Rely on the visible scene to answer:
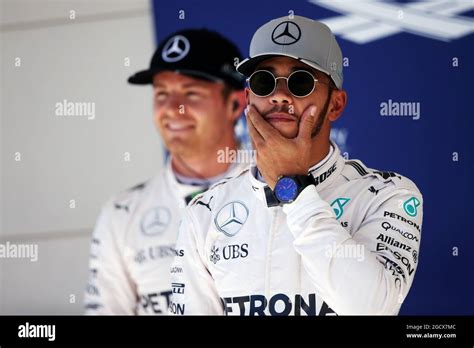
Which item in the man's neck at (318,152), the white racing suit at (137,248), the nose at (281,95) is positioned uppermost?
the nose at (281,95)

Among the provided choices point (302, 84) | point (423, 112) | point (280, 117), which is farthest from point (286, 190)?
point (423, 112)

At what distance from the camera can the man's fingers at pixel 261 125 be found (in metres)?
2.81

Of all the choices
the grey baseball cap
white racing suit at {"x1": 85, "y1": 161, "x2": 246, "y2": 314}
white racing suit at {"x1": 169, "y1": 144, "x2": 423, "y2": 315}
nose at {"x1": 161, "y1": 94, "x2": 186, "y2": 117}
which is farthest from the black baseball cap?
white racing suit at {"x1": 169, "y1": 144, "x2": 423, "y2": 315}

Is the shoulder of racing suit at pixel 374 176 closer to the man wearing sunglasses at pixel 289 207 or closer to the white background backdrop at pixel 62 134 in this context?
the man wearing sunglasses at pixel 289 207

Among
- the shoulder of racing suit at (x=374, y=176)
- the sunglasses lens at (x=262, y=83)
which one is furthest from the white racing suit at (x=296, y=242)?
the sunglasses lens at (x=262, y=83)

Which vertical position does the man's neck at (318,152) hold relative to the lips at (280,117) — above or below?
below

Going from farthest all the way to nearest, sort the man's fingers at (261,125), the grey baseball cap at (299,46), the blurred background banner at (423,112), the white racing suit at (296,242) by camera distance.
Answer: the blurred background banner at (423,112), the grey baseball cap at (299,46), the man's fingers at (261,125), the white racing suit at (296,242)

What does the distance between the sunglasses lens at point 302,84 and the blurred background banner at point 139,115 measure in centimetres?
65

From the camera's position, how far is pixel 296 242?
2.67m

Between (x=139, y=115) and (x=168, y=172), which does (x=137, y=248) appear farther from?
(x=139, y=115)

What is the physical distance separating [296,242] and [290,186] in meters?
0.18

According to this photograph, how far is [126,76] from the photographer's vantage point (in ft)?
12.5
